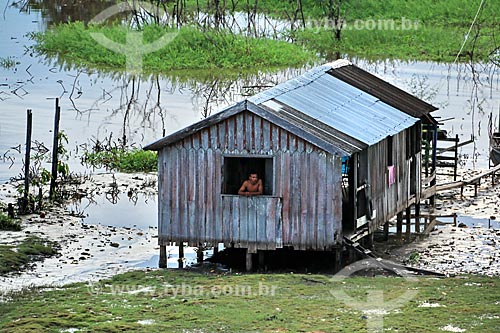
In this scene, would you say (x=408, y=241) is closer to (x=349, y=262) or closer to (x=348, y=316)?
(x=349, y=262)

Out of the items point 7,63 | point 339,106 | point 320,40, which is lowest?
point 339,106

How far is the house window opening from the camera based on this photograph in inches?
830

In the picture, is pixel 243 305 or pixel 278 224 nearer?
pixel 243 305

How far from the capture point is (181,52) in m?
41.4

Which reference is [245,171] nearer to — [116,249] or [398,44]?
[116,249]

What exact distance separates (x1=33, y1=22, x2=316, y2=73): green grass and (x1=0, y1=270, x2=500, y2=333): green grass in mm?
22639

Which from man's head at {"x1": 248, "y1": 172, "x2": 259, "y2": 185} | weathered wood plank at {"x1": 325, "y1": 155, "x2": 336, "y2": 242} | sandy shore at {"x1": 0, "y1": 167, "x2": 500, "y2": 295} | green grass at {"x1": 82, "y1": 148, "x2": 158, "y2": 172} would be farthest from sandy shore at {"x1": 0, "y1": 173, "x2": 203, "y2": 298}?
weathered wood plank at {"x1": 325, "y1": 155, "x2": 336, "y2": 242}

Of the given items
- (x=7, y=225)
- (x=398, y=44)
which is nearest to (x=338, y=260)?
(x=7, y=225)

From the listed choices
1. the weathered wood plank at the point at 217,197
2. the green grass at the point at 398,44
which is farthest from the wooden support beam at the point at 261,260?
the green grass at the point at 398,44

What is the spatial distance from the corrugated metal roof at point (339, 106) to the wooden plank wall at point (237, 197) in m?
0.71

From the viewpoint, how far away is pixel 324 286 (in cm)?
1744

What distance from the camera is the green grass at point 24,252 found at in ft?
62.8

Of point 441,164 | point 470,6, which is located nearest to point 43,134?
point 441,164

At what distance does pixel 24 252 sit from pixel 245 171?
4.44 metres
